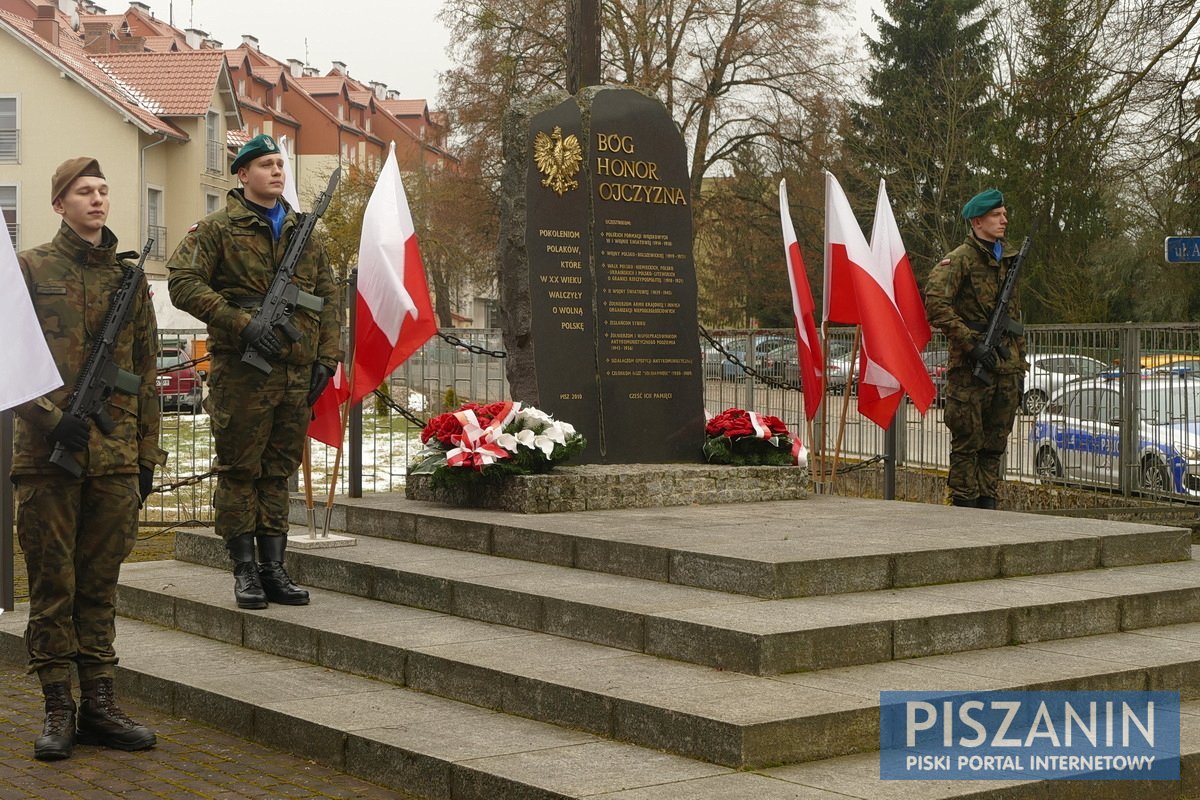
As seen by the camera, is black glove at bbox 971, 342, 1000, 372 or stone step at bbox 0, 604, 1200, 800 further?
black glove at bbox 971, 342, 1000, 372

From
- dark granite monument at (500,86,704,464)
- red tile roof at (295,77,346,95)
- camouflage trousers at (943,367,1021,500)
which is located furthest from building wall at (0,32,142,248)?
camouflage trousers at (943,367,1021,500)

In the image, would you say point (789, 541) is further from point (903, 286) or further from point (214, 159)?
point (214, 159)

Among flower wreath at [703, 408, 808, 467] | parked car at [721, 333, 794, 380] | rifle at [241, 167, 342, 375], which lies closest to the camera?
rifle at [241, 167, 342, 375]

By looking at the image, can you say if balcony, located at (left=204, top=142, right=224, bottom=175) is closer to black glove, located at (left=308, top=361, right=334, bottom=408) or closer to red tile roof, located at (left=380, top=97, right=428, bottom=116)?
red tile roof, located at (left=380, top=97, right=428, bottom=116)

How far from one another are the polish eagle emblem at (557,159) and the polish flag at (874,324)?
200 centimetres

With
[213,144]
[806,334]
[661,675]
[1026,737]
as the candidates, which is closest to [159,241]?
[213,144]

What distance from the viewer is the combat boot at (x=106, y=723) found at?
6266mm

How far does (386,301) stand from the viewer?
9.23 metres

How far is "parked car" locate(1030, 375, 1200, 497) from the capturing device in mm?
13492

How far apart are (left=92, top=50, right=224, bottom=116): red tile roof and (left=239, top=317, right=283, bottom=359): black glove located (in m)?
47.0

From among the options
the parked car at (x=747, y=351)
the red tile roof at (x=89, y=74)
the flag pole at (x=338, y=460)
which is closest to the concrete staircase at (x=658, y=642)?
the flag pole at (x=338, y=460)

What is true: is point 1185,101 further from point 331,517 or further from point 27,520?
point 27,520

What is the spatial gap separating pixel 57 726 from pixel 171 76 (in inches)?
2018

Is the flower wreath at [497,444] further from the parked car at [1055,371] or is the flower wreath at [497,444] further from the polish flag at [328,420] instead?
the parked car at [1055,371]
